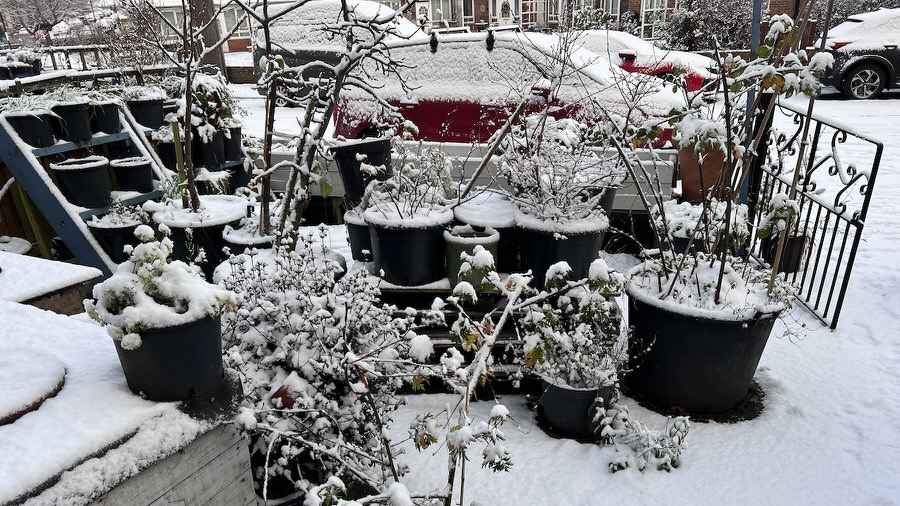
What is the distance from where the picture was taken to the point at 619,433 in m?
2.88

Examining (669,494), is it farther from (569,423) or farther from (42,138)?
(42,138)

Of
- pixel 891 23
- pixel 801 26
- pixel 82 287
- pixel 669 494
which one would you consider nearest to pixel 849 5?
pixel 891 23

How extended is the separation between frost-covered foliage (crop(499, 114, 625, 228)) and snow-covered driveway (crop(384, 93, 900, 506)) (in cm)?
119

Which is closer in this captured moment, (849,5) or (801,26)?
(801,26)

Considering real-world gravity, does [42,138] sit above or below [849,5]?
below

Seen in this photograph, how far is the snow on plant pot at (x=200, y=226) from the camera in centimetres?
420

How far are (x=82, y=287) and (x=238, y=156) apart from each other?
369cm

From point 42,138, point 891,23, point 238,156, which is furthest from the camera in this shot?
point 891,23

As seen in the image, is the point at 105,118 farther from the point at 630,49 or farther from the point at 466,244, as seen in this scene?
the point at 630,49

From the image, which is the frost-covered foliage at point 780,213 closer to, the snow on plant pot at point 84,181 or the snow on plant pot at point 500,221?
the snow on plant pot at point 500,221

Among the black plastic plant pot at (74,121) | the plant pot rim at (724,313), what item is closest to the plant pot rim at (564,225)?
the plant pot rim at (724,313)

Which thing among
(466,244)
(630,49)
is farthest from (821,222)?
(466,244)

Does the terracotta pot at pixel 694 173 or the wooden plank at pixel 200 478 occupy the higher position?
the wooden plank at pixel 200 478

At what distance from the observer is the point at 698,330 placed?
295 cm
